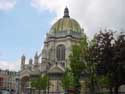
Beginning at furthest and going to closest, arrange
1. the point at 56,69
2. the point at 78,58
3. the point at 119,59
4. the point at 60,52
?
the point at 60,52, the point at 56,69, the point at 78,58, the point at 119,59

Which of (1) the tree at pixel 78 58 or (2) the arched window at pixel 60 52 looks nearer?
(1) the tree at pixel 78 58

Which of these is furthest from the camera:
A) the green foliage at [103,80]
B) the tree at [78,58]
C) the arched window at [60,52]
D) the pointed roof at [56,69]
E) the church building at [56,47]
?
the arched window at [60,52]

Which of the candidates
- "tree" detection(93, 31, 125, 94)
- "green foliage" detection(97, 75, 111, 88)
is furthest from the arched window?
"tree" detection(93, 31, 125, 94)

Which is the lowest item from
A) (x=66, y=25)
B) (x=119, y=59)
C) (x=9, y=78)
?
(x=119, y=59)

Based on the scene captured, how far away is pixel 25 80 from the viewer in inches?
4562

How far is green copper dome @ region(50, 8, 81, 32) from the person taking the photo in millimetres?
112594

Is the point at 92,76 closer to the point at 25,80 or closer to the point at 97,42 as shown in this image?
the point at 97,42

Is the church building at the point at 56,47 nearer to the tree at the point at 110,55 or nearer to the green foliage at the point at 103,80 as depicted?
the green foliage at the point at 103,80

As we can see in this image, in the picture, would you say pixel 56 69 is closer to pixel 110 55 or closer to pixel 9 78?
pixel 110 55

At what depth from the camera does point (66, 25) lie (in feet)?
371

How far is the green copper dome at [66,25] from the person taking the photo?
112594 millimetres

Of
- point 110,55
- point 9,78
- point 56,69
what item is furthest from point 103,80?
point 9,78

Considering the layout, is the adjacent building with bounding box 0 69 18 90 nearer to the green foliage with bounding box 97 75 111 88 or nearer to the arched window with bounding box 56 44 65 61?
the arched window with bounding box 56 44 65 61

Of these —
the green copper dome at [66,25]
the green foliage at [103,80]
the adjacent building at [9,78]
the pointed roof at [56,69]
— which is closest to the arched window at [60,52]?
the green copper dome at [66,25]
